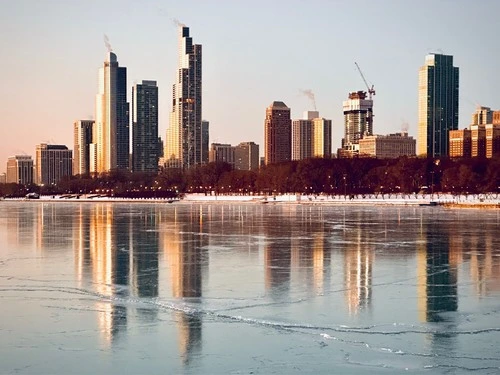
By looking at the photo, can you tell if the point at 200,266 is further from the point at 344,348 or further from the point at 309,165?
the point at 309,165

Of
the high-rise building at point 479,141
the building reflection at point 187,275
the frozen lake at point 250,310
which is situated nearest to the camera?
the frozen lake at point 250,310

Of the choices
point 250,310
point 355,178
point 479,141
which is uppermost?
point 479,141

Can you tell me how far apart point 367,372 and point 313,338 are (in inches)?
66.4

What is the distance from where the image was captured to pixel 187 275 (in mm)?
16141

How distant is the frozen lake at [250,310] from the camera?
8812 millimetres

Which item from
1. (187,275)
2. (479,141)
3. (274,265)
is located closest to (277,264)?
(274,265)

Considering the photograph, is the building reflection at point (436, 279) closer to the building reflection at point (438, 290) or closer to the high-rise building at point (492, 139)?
the building reflection at point (438, 290)

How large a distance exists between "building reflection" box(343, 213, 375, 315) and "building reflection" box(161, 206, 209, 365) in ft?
8.89

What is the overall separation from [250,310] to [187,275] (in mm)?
4454

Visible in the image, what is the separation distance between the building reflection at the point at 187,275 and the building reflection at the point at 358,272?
2.71m

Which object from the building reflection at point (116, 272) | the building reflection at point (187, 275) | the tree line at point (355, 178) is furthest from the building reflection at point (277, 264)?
the tree line at point (355, 178)

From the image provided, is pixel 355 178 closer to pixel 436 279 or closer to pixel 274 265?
pixel 274 265

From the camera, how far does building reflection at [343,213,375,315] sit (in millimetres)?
12617

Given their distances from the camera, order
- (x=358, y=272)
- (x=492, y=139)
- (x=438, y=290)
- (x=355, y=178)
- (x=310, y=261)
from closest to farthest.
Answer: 1. (x=438, y=290)
2. (x=358, y=272)
3. (x=310, y=261)
4. (x=355, y=178)
5. (x=492, y=139)
